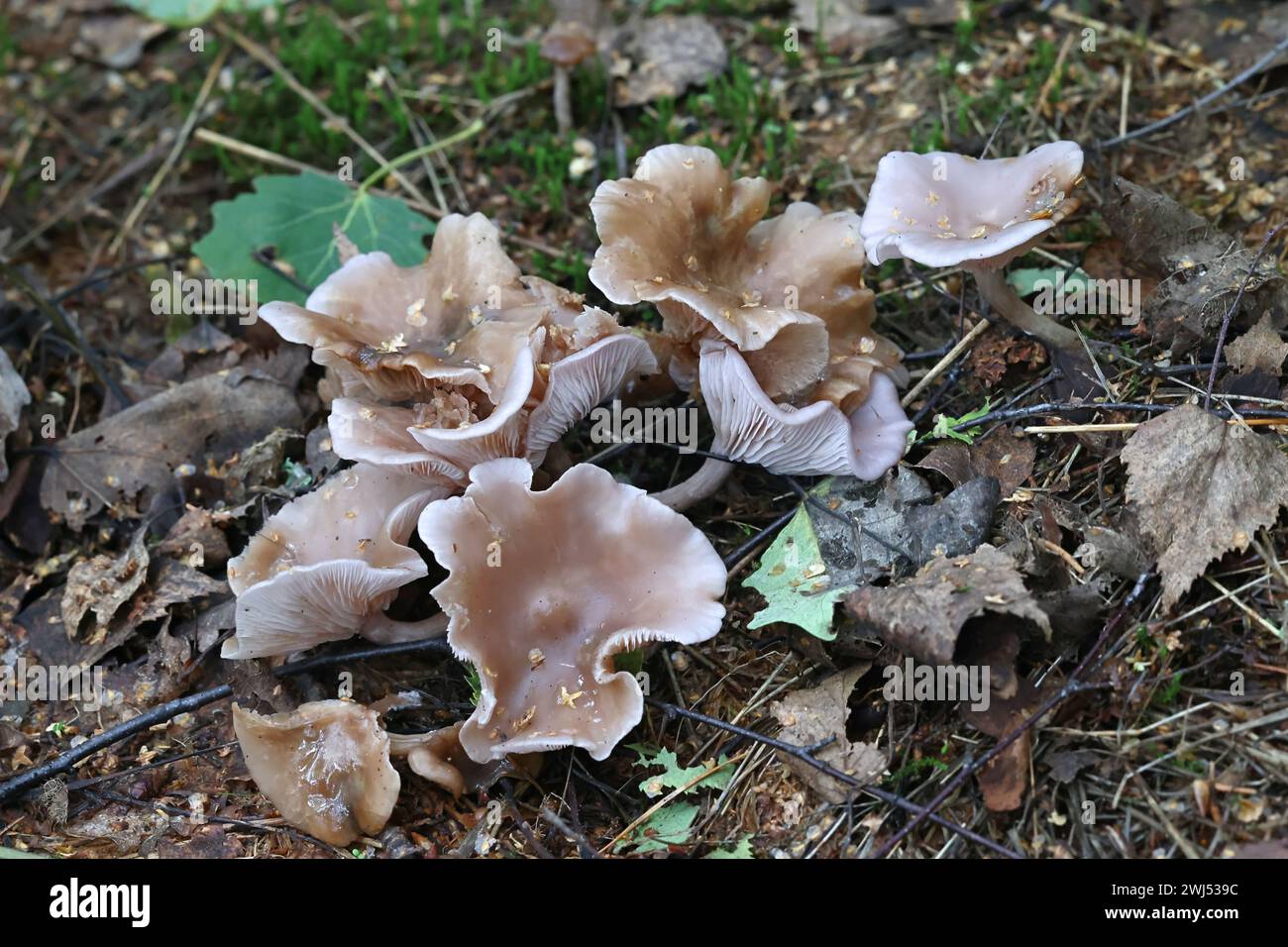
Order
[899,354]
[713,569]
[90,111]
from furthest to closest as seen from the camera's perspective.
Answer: [90,111] < [899,354] < [713,569]

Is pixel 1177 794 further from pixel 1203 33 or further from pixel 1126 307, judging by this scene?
pixel 1203 33

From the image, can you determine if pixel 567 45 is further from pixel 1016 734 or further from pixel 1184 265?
pixel 1016 734

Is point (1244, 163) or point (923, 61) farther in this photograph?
point (923, 61)

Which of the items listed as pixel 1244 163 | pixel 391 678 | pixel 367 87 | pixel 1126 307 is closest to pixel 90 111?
pixel 367 87

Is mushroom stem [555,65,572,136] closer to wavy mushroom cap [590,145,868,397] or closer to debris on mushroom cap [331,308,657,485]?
wavy mushroom cap [590,145,868,397]

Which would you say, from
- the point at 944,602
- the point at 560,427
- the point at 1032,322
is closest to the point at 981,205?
the point at 1032,322

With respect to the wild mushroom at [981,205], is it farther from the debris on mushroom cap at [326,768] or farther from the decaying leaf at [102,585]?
the decaying leaf at [102,585]

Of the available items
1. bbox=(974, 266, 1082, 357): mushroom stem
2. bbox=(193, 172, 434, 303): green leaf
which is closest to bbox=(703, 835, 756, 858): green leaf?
bbox=(974, 266, 1082, 357): mushroom stem
